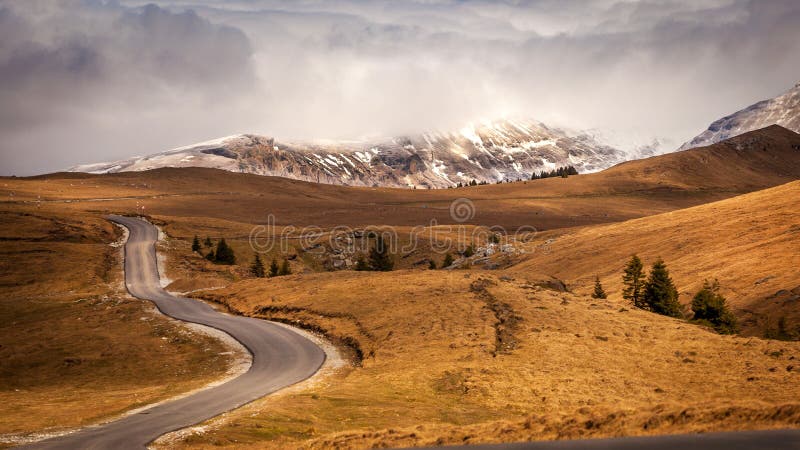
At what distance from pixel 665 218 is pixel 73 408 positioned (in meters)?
90.5

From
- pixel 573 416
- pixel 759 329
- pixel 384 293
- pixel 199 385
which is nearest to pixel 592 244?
pixel 759 329

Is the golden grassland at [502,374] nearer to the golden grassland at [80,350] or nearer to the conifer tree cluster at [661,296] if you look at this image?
the golden grassland at [80,350]

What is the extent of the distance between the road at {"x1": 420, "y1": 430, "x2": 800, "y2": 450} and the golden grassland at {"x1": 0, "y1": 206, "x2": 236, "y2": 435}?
16940mm

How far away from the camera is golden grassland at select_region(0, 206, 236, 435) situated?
27.9 meters

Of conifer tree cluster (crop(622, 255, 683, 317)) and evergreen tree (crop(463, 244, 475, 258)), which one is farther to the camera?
evergreen tree (crop(463, 244, 475, 258))

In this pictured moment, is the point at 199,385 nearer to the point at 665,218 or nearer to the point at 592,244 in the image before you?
the point at 592,244

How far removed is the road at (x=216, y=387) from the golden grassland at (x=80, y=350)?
1792 millimetres

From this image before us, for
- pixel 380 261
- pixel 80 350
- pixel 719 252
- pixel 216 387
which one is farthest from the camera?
pixel 380 261

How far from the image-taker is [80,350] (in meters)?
40.3

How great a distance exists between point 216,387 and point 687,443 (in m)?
22.2

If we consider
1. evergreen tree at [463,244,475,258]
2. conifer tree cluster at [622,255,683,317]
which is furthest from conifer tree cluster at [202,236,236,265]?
conifer tree cluster at [622,255,683,317]

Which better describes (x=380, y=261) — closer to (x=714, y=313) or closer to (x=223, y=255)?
(x=223, y=255)

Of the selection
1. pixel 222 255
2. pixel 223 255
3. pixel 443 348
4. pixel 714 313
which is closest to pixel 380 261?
pixel 223 255

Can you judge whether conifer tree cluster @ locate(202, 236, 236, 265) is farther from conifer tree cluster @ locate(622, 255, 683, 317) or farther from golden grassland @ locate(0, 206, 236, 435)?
conifer tree cluster @ locate(622, 255, 683, 317)
